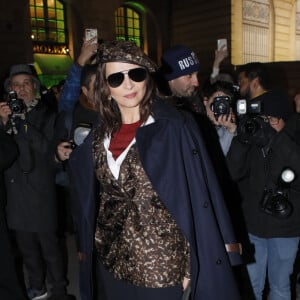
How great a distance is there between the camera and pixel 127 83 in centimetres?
191

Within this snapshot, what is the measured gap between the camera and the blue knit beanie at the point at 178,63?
10.4ft

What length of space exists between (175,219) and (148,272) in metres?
0.32

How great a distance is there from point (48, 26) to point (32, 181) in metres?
13.6

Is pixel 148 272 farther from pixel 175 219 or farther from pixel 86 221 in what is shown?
pixel 86 221

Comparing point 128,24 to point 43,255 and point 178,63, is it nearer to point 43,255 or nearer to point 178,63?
point 178,63

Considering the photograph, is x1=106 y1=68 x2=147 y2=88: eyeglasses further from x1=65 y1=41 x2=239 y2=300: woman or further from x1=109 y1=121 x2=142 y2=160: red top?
x1=109 y1=121 x2=142 y2=160: red top

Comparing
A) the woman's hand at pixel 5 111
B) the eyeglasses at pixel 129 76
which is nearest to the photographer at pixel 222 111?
the eyeglasses at pixel 129 76

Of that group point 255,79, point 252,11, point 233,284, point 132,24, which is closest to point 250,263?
point 233,284

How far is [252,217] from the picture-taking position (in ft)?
9.29

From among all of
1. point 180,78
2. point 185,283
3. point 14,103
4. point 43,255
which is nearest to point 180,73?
point 180,78

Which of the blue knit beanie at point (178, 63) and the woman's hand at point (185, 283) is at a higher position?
the blue knit beanie at point (178, 63)

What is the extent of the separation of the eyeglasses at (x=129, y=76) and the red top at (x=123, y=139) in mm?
228

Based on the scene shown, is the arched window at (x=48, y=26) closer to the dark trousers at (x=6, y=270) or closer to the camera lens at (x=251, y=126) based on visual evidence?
the dark trousers at (x=6, y=270)

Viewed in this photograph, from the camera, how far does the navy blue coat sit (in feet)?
5.94
